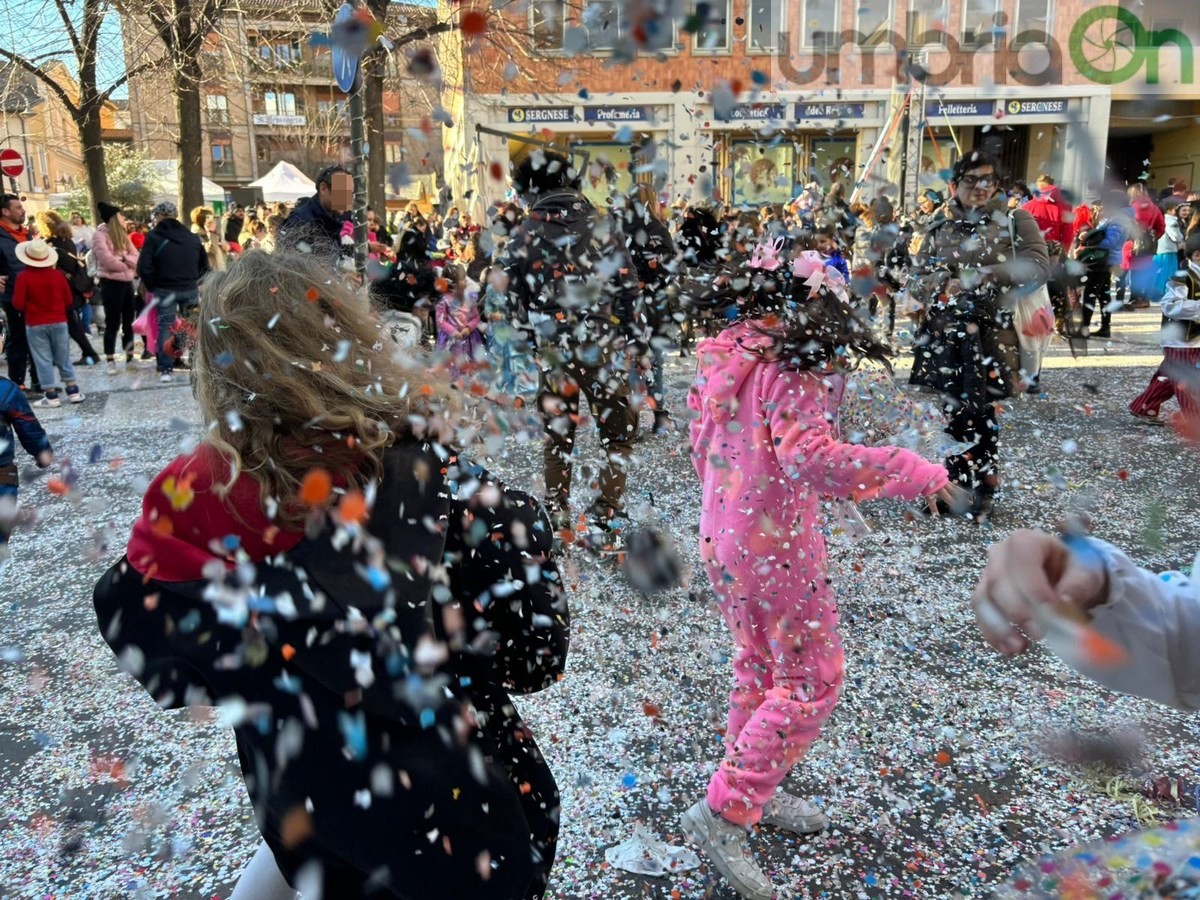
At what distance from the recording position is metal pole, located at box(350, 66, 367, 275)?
3969mm

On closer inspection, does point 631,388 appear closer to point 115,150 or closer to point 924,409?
point 924,409

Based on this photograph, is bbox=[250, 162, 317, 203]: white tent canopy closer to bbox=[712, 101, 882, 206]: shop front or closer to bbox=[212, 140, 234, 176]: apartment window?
bbox=[712, 101, 882, 206]: shop front

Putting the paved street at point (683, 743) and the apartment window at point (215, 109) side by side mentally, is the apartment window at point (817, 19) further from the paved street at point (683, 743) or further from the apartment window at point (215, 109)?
the apartment window at point (215, 109)

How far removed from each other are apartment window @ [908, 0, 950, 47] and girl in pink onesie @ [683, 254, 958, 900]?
0.66 meters

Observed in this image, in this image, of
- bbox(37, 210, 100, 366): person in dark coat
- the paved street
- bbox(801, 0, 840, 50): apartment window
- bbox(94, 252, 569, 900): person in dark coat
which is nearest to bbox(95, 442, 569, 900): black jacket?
bbox(94, 252, 569, 900): person in dark coat

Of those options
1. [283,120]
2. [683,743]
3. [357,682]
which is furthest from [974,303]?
[283,120]

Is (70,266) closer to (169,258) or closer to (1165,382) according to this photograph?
(169,258)

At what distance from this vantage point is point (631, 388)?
16.1 ft

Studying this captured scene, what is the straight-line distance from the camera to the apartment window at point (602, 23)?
5.79 ft

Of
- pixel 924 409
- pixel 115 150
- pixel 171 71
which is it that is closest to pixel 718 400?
pixel 924 409

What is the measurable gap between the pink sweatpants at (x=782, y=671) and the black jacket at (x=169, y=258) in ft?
28.8

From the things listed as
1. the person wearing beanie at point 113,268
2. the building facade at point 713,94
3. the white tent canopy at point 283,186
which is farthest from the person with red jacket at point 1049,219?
the white tent canopy at point 283,186

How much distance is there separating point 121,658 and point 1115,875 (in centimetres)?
159

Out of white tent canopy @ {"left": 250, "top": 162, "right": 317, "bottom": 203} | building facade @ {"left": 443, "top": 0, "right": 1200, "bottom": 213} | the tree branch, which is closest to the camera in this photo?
building facade @ {"left": 443, "top": 0, "right": 1200, "bottom": 213}
